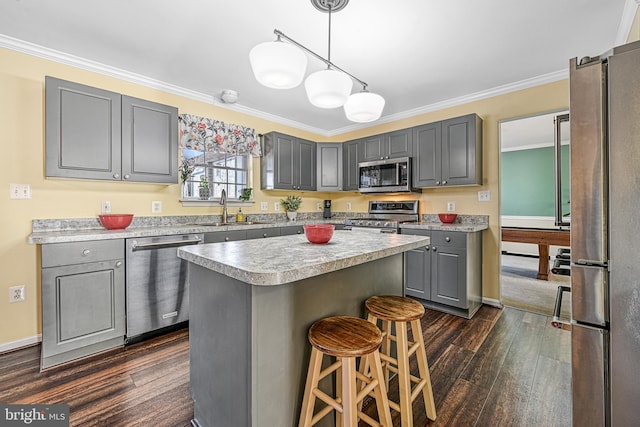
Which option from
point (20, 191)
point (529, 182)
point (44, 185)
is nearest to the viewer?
point (20, 191)

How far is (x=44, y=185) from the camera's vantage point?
242 cm

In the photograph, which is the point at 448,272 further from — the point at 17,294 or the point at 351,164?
the point at 17,294

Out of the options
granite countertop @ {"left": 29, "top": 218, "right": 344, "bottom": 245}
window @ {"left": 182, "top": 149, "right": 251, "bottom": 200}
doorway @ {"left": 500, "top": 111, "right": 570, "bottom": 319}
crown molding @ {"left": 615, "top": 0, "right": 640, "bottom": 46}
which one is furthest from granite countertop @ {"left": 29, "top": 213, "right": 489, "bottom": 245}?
crown molding @ {"left": 615, "top": 0, "right": 640, "bottom": 46}

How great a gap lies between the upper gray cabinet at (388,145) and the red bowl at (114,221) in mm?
3093

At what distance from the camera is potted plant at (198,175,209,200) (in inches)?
135

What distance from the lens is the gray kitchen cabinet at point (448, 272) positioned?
295 centimetres

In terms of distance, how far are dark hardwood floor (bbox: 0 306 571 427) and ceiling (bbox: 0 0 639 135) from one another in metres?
2.52

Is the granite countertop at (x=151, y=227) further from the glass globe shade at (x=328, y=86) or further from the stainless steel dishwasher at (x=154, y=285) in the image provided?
the glass globe shade at (x=328, y=86)

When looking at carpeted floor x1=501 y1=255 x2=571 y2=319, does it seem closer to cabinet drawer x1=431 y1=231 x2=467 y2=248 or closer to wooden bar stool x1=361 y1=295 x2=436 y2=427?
cabinet drawer x1=431 y1=231 x2=467 y2=248

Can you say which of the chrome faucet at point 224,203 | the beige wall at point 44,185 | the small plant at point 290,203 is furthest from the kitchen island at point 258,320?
the small plant at point 290,203

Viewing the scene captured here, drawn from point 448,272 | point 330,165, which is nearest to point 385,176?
point 330,165

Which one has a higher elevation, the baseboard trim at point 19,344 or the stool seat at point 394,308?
the stool seat at point 394,308

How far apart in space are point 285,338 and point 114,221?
222 cm

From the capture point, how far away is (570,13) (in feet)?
6.54
